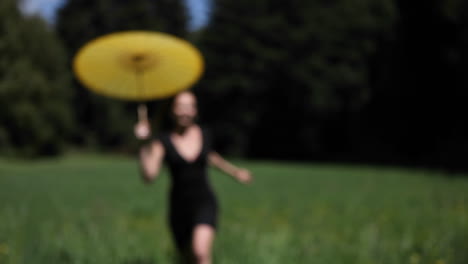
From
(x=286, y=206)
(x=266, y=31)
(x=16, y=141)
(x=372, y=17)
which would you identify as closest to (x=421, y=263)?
(x=286, y=206)

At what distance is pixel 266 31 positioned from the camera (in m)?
42.7

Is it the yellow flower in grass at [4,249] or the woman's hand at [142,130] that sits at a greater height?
the woman's hand at [142,130]

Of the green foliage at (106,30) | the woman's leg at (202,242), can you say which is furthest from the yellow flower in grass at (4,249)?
the green foliage at (106,30)

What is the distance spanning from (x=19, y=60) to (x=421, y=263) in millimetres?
4711

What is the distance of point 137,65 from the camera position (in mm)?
3635

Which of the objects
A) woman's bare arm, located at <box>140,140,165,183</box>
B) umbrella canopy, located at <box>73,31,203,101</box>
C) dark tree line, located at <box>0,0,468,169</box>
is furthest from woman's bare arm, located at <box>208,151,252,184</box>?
dark tree line, located at <box>0,0,468,169</box>

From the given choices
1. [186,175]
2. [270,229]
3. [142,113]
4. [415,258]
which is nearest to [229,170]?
[186,175]

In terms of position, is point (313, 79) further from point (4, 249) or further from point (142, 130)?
point (142, 130)

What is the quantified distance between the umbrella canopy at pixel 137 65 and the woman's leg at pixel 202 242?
1.07 metres

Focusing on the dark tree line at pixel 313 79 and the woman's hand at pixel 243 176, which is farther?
the dark tree line at pixel 313 79

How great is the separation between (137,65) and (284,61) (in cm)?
3884

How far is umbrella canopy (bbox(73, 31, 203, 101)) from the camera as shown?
3455 millimetres

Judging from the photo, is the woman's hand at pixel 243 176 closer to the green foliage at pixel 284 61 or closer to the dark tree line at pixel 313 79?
the dark tree line at pixel 313 79

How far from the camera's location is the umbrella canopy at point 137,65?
3.46 meters
